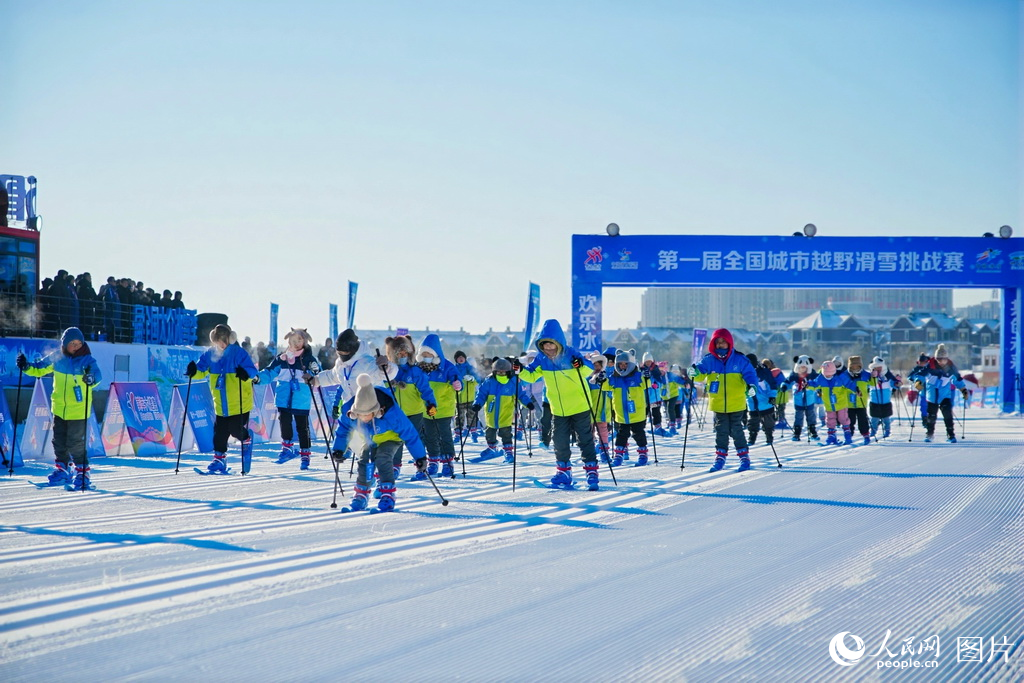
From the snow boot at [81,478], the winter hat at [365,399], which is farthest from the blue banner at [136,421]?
the winter hat at [365,399]

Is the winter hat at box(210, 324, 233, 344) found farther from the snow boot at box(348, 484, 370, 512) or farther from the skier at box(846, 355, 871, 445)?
the skier at box(846, 355, 871, 445)

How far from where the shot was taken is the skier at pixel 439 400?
11.6m

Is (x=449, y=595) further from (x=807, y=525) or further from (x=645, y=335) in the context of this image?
(x=645, y=335)

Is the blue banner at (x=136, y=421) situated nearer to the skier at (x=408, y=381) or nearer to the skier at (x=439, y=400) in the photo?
the skier at (x=439, y=400)

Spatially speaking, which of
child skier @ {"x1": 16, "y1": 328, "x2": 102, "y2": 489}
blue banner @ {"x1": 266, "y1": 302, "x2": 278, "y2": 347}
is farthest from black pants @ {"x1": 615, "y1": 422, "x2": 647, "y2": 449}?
blue banner @ {"x1": 266, "y1": 302, "x2": 278, "y2": 347}

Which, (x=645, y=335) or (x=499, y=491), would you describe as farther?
(x=645, y=335)

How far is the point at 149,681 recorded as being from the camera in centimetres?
361

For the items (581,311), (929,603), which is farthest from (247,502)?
(581,311)

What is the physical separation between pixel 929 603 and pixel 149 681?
146 inches

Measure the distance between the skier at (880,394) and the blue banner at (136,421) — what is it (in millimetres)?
12915

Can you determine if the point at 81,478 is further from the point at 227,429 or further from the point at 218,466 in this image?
the point at 227,429

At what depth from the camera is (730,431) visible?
1277 centimetres

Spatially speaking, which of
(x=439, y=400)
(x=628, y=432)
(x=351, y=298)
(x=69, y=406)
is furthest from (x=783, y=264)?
(x=69, y=406)

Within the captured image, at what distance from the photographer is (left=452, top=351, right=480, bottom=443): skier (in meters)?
14.5
